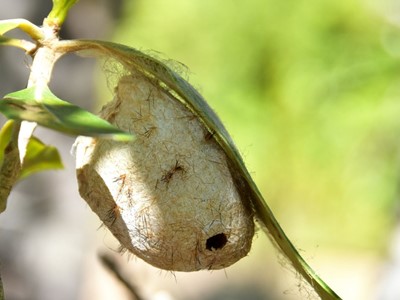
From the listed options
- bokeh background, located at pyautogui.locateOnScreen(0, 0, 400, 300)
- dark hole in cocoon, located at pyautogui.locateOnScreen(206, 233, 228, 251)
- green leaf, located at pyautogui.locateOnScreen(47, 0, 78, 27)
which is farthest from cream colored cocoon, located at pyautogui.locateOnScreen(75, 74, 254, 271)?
bokeh background, located at pyautogui.locateOnScreen(0, 0, 400, 300)

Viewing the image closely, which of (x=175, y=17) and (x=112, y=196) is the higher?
(x=112, y=196)

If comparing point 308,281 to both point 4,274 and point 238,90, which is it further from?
point 238,90

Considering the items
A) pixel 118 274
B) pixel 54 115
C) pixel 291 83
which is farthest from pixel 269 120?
pixel 54 115

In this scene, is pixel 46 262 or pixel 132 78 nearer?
pixel 132 78

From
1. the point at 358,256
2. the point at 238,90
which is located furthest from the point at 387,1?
the point at 358,256

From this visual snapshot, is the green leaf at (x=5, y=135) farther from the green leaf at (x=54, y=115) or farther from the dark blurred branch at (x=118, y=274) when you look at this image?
the dark blurred branch at (x=118, y=274)

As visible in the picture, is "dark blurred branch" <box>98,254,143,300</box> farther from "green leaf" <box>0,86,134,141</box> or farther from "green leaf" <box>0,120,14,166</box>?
"green leaf" <box>0,86,134,141</box>
